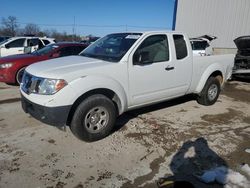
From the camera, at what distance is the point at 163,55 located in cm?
553

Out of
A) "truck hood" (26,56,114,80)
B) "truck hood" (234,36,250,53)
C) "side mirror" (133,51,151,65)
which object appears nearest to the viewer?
"truck hood" (26,56,114,80)

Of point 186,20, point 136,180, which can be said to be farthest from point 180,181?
point 186,20

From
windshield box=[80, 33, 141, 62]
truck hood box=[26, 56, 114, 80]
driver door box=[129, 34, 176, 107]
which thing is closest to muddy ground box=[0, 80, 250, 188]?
driver door box=[129, 34, 176, 107]

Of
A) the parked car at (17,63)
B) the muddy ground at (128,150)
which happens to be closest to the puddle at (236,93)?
the muddy ground at (128,150)

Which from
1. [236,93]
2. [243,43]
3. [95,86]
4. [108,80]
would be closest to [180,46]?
[108,80]

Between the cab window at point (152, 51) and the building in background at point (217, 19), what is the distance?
34.1 ft

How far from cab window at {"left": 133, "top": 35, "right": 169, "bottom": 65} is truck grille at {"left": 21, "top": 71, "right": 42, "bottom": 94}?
5.70ft

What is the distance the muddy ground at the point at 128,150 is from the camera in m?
3.62

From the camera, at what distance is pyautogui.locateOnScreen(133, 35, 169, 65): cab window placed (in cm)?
499

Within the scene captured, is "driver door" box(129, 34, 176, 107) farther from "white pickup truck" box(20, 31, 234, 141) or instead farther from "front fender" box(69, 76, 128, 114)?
"front fender" box(69, 76, 128, 114)

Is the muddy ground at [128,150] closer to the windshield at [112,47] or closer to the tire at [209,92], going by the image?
the tire at [209,92]

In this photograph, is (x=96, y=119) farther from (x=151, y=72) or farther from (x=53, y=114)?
(x=151, y=72)

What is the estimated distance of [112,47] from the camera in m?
5.39

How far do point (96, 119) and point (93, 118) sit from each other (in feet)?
0.22
